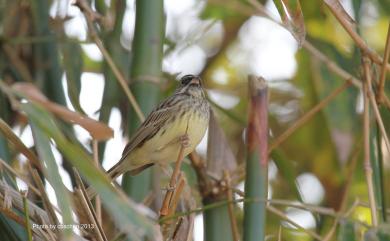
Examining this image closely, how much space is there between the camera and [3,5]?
5.04 m

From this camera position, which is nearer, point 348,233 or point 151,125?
point 348,233

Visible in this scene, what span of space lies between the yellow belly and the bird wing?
0.03m

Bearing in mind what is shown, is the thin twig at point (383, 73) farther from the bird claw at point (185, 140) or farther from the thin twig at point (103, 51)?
the thin twig at point (103, 51)

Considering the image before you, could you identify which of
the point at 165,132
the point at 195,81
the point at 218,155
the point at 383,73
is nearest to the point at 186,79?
the point at 195,81

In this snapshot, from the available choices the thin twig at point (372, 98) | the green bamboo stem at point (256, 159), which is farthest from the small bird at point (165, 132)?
the green bamboo stem at point (256, 159)

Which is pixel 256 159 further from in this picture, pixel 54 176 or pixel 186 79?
pixel 186 79

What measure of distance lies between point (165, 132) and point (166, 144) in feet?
0.23

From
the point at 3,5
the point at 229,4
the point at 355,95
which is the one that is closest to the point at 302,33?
the point at 229,4

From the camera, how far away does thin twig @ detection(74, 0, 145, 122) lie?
3821 mm

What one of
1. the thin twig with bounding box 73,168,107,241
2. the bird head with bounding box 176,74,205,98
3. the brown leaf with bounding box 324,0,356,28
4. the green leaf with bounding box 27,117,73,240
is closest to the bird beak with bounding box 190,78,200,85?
the bird head with bounding box 176,74,205,98

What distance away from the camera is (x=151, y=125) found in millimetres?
4098

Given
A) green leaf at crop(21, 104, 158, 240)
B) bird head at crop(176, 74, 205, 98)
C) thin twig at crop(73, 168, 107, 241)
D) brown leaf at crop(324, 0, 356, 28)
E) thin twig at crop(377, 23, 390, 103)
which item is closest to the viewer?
green leaf at crop(21, 104, 158, 240)

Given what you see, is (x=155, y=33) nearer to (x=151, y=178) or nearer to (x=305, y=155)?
(x=151, y=178)

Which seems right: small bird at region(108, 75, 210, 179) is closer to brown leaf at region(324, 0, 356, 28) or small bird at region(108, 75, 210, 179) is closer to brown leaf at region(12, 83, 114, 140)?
brown leaf at region(324, 0, 356, 28)
